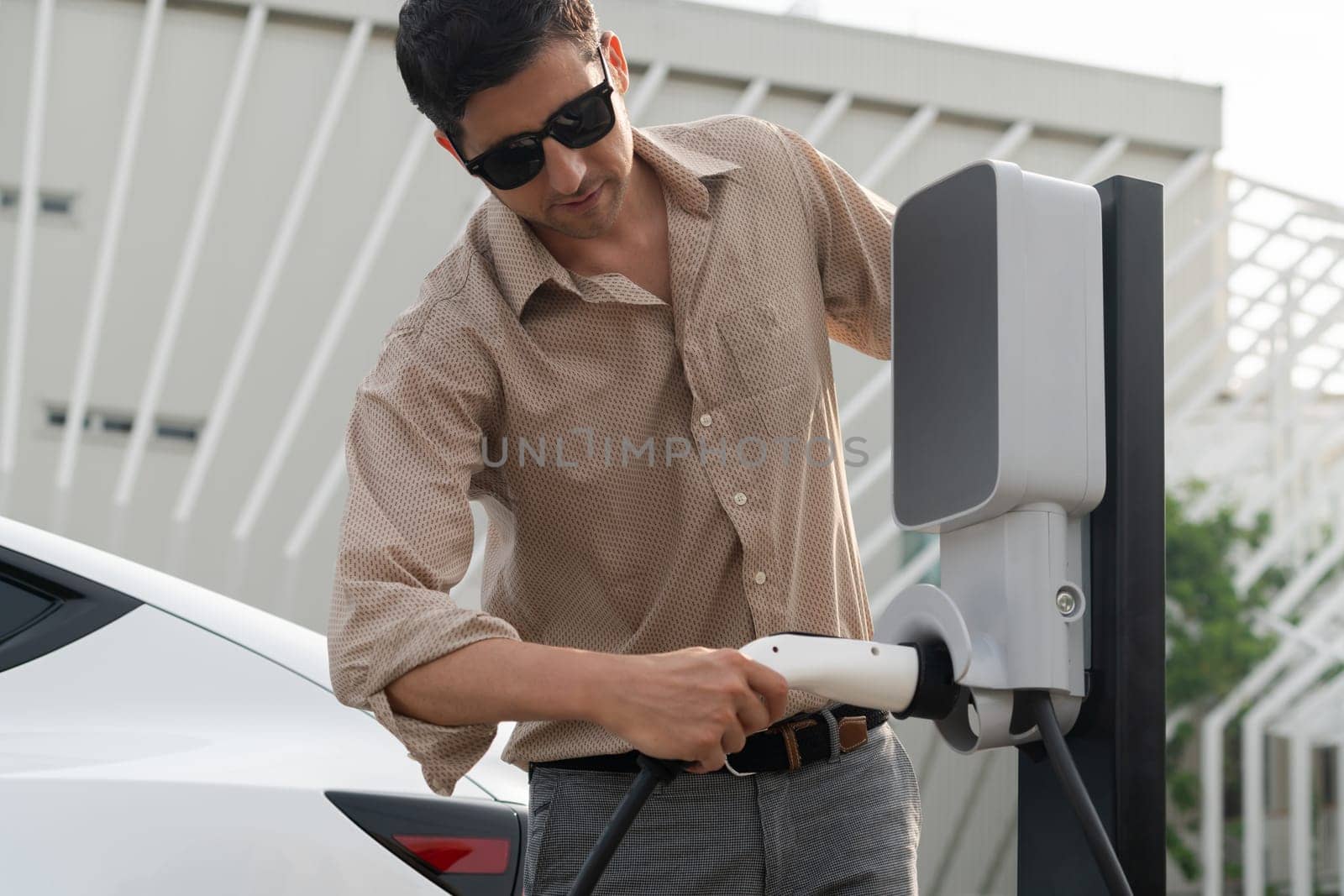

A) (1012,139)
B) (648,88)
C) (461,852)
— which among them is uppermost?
(1012,139)

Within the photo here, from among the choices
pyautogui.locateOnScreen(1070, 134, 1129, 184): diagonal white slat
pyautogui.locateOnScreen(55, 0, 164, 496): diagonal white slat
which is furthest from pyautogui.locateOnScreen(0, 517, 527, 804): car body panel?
pyautogui.locateOnScreen(1070, 134, 1129, 184): diagonal white slat

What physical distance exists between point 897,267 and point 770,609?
14.4 inches

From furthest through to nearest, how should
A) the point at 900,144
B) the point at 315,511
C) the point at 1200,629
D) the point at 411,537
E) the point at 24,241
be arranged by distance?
the point at 900,144
the point at 1200,629
the point at 315,511
the point at 24,241
the point at 411,537

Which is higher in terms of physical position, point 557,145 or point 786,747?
point 557,145

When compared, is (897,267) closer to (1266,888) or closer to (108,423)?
(108,423)

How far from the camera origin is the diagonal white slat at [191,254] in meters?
6.84

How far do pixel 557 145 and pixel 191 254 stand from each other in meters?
6.00

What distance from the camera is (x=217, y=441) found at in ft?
23.1

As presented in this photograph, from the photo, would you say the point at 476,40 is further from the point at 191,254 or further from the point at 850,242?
the point at 191,254

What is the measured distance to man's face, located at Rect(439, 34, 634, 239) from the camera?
4.59ft

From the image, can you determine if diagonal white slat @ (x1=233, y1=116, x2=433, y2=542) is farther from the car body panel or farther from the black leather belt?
the black leather belt

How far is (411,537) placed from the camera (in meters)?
1.34

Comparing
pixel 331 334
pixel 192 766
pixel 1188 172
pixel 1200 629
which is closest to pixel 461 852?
pixel 192 766

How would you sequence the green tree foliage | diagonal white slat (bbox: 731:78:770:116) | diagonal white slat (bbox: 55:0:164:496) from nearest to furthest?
diagonal white slat (bbox: 55:0:164:496)
the green tree foliage
diagonal white slat (bbox: 731:78:770:116)
